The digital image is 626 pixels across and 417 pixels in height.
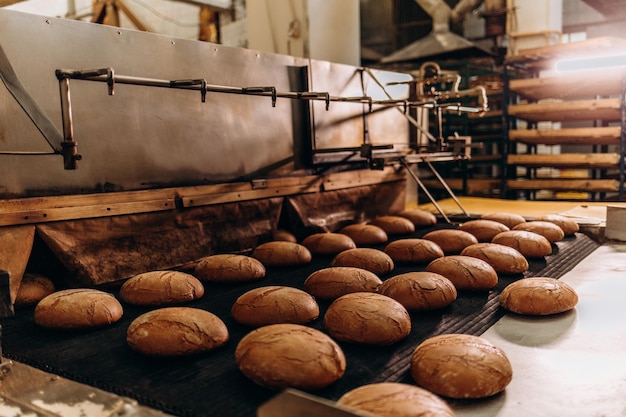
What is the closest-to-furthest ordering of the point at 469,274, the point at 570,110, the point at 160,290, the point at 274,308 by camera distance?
the point at 274,308 < the point at 160,290 < the point at 469,274 < the point at 570,110

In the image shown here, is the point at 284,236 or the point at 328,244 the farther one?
the point at 284,236

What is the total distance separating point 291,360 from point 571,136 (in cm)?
620

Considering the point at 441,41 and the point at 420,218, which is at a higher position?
the point at 441,41

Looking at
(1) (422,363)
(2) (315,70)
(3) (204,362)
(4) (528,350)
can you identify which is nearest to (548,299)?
(4) (528,350)

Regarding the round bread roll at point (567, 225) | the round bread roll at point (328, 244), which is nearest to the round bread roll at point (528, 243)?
the round bread roll at point (567, 225)

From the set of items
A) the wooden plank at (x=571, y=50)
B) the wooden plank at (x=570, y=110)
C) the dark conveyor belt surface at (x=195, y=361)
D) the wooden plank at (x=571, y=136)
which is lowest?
the dark conveyor belt surface at (x=195, y=361)

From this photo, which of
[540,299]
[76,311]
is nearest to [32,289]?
[76,311]

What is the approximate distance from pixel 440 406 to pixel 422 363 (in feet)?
1.07

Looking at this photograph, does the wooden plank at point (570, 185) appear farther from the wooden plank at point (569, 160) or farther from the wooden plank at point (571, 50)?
the wooden plank at point (571, 50)

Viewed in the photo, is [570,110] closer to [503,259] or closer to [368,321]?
[503,259]

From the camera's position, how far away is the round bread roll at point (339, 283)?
270 cm

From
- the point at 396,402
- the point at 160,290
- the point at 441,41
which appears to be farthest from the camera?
the point at 441,41

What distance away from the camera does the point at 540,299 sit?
2.46 meters

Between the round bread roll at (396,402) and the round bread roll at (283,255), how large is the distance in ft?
6.43
